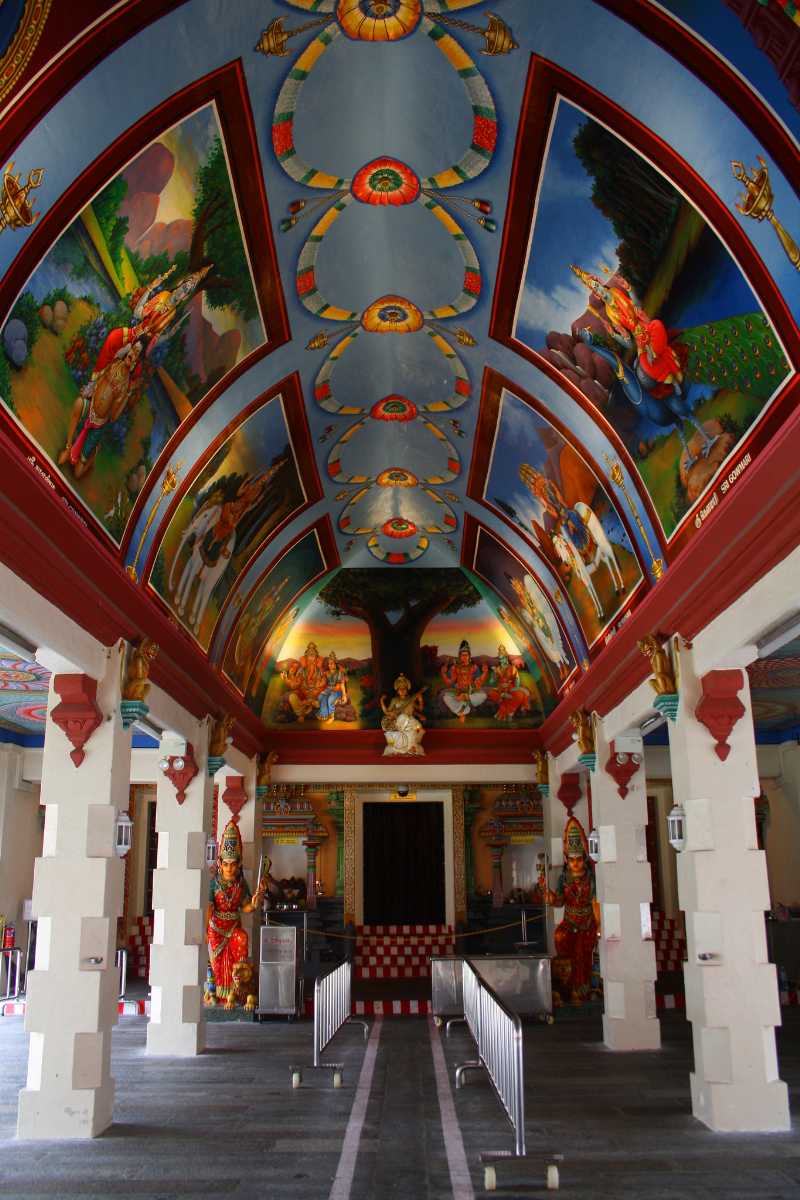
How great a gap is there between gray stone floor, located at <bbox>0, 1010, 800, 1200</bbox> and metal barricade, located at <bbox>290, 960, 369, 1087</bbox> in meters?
0.17

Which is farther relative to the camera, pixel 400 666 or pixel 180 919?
pixel 400 666

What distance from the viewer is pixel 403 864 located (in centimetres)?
2297

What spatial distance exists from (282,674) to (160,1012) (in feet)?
27.4

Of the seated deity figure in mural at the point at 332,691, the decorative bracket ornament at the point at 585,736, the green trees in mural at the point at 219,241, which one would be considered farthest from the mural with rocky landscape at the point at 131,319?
the seated deity figure in mural at the point at 332,691

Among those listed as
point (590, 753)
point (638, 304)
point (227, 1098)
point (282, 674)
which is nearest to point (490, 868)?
point (282, 674)

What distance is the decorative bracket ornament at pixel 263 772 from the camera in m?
19.5

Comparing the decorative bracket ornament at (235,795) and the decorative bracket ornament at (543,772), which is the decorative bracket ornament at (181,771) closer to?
the decorative bracket ornament at (235,795)

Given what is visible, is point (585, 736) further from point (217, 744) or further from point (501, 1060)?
point (501, 1060)

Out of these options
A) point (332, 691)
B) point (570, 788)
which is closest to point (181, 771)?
point (332, 691)

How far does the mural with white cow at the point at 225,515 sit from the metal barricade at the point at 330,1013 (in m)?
4.77

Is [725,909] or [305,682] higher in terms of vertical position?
[305,682]

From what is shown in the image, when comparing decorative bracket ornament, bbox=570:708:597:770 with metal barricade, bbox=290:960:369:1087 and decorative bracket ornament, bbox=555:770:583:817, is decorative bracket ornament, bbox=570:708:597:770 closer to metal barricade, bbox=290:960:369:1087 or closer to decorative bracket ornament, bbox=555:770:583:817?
decorative bracket ornament, bbox=555:770:583:817

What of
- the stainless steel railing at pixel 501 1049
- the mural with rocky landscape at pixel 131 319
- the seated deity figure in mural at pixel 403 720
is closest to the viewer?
the stainless steel railing at pixel 501 1049

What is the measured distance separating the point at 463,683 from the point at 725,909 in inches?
456
